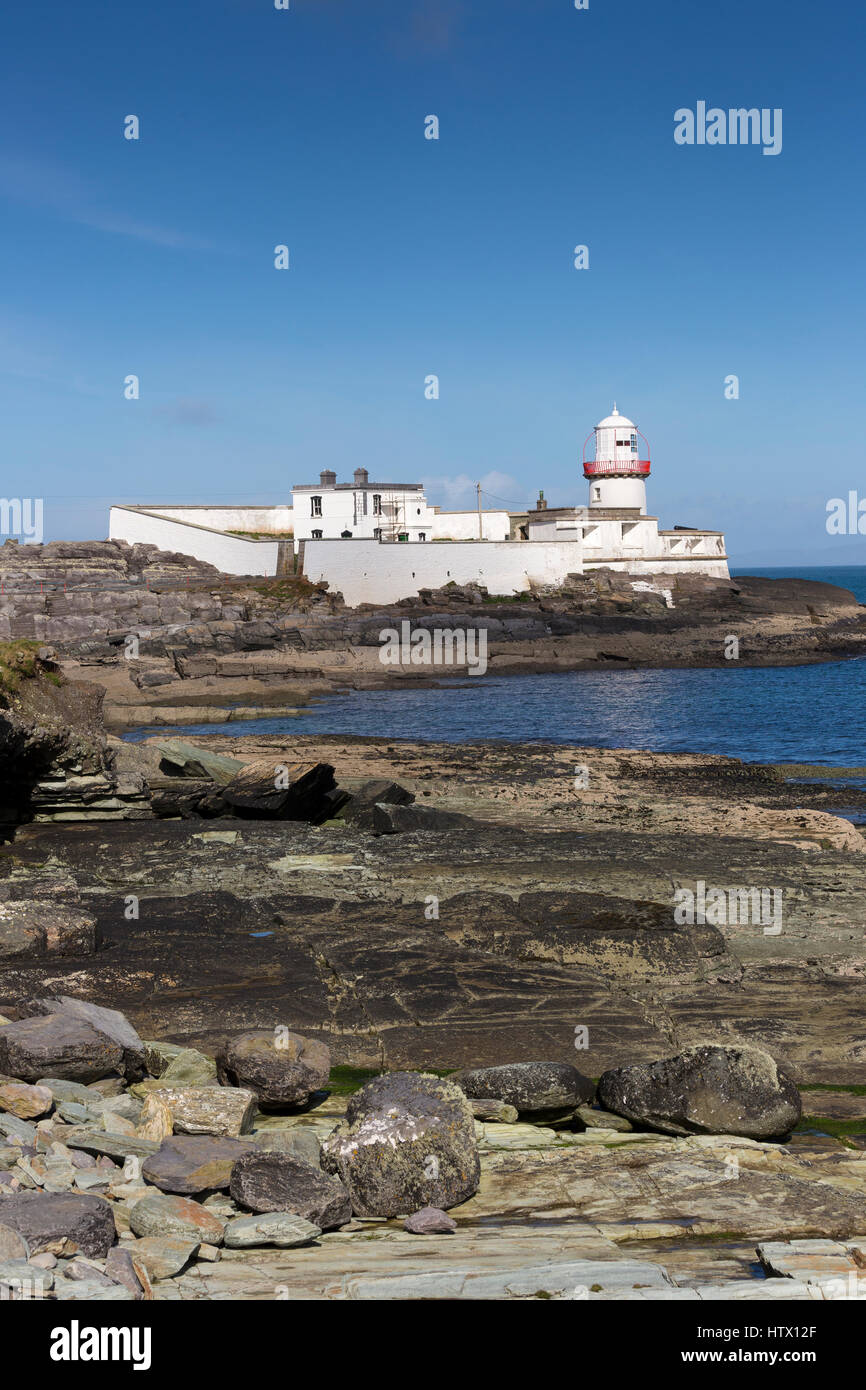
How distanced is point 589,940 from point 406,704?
100ft

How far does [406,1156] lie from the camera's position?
6.35 m

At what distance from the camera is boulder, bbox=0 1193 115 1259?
493cm

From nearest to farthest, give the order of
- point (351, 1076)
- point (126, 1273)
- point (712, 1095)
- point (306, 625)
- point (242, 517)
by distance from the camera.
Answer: point (126, 1273) < point (712, 1095) < point (351, 1076) < point (306, 625) < point (242, 517)

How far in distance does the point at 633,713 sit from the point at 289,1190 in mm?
33003

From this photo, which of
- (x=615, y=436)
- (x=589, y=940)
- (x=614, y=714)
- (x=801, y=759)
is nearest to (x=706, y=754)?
(x=801, y=759)

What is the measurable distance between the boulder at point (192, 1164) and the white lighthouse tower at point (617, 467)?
221 ft

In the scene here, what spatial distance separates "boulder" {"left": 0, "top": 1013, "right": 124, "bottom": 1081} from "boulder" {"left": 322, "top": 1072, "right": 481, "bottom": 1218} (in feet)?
6.90

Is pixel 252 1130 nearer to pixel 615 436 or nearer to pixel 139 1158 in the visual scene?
pixel 139 1158

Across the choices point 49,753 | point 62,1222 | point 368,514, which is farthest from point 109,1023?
point 368,514

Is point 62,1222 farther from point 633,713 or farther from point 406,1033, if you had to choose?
point 633,713

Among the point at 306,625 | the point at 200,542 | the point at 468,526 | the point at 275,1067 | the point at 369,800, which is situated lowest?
the point at 275,1067

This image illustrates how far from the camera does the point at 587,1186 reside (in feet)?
21.6
